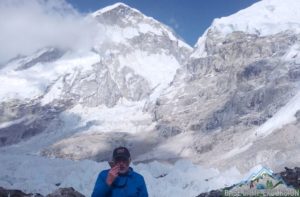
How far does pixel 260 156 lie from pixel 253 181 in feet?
622

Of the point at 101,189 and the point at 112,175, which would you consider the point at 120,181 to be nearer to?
the point at 112,175

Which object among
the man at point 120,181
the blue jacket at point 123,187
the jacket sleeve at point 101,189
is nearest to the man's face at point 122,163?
the man at point 120,181

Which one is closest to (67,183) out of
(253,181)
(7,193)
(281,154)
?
(7,193)

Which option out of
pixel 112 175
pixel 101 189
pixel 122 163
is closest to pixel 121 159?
pixel 122 163

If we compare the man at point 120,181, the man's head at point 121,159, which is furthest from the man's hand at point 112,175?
the man's head at point 121,159

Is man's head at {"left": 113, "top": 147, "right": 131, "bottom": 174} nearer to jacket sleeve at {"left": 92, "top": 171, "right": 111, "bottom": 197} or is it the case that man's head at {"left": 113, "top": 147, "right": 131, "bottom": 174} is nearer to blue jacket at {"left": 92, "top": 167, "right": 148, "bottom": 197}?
blue jacket at {"left": 92, "top": 167, "right": 148, "bottom": 197}

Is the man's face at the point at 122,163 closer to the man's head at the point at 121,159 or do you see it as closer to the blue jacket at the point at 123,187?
the man's head at the point at 121,159

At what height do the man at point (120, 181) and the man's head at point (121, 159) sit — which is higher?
the man's head at point (121, 159)

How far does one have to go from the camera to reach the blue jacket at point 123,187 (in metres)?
10.7

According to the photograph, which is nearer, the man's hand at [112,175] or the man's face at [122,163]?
the man's hand at [112,175]

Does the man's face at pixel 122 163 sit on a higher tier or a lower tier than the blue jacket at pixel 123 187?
higher

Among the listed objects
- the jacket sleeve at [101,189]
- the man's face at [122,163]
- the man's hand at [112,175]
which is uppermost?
the man's face at [122,163]

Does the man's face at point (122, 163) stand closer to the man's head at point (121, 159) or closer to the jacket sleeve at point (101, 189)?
the man's head at point (121, 159)

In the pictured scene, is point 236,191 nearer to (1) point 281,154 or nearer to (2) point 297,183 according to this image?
(2) point 297,183
